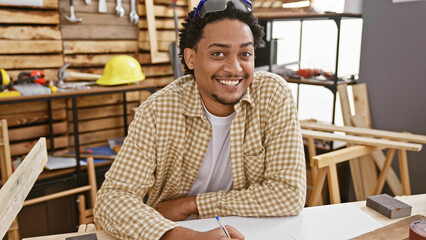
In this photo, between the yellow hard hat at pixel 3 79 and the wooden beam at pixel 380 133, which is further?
the yellow hard hat at pixel 3 79

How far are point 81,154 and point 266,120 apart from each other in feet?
7.67

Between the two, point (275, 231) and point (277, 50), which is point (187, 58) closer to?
point (275, 231)

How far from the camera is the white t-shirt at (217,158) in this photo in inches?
65.8

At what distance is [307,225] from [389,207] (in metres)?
0.31

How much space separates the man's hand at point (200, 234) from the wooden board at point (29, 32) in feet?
8.99

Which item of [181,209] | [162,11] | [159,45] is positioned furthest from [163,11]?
[181,209]

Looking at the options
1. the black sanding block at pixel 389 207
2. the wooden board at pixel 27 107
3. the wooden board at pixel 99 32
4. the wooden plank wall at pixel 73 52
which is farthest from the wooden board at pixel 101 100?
the black sanding block at pixel 389 207

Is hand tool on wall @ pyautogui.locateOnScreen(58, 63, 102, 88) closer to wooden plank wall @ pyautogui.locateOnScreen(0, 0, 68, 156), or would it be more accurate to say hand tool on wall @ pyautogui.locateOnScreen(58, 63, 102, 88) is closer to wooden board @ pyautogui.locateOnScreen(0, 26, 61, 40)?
wooden plank wall @ pyautogui.locateOnScreen(0, 0, 68, 156)

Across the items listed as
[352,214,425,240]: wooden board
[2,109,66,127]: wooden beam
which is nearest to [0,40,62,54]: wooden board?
[2,109,66,127]: wooden beam

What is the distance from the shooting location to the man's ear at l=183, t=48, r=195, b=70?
1.63 metres

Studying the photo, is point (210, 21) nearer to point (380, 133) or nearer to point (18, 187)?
point (18, 187)

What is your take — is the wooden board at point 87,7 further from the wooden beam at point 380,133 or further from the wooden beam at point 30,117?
the wooden beam at point 380,133

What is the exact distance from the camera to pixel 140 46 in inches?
157

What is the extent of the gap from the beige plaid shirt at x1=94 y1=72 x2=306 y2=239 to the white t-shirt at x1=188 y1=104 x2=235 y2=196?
0.14ft
